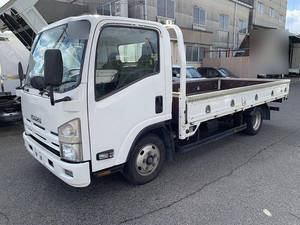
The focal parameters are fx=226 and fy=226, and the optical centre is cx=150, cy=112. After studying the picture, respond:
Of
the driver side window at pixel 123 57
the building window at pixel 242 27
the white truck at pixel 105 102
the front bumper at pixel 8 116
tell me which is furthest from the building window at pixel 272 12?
the front bumper at pixel 8 116

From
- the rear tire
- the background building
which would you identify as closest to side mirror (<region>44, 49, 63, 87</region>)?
the background building

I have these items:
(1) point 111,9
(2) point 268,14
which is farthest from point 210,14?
(2) point 268,14

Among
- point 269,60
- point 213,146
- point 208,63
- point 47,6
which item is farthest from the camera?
point 208,63

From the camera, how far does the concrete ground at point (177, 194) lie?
2.67m

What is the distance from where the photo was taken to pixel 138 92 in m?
2.90

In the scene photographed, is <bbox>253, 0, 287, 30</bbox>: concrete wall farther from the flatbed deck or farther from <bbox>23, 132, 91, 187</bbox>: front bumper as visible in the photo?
<bbox>23, 132, 91, 187</bbox>: front bumper

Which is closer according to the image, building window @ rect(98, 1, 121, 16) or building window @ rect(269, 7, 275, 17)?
building window @ rect(98, 1, 121, 16)

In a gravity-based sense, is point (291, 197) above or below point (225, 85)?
below

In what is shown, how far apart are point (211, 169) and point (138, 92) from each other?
78.9 inches

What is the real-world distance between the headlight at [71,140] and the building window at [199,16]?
66.2ft

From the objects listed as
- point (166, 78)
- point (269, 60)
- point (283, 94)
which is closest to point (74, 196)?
point (166, 78)

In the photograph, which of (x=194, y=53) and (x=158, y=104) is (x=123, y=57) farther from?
(x=194, y=53)

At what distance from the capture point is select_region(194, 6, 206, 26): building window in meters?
20.2

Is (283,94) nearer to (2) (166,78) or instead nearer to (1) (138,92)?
(2) (166,78)
